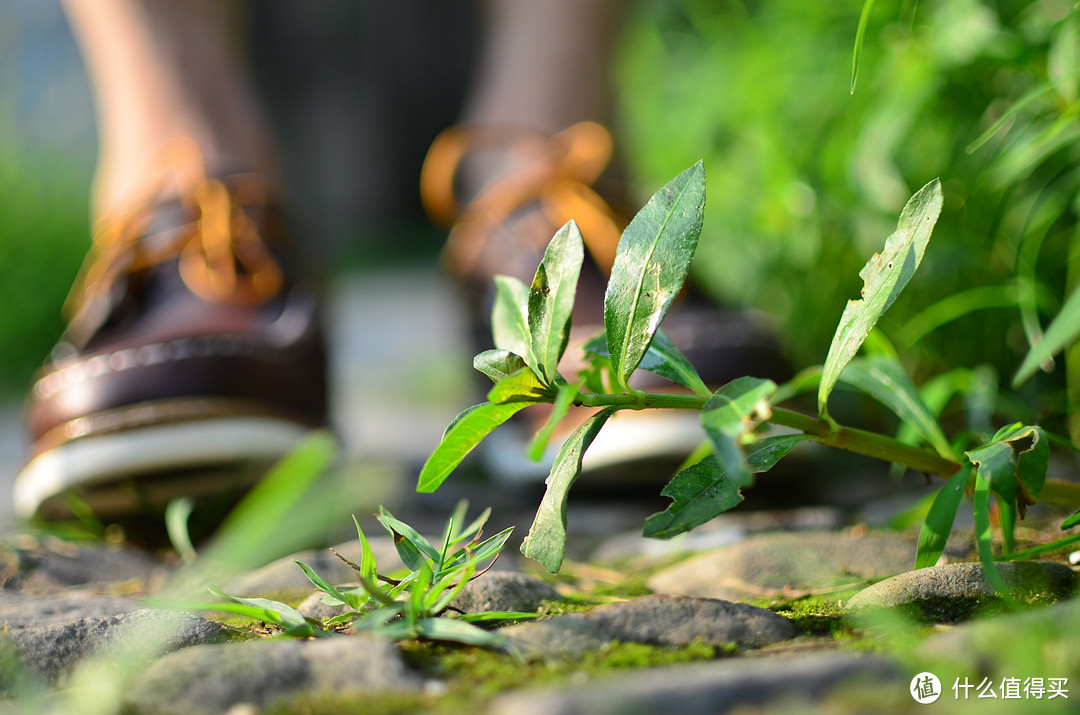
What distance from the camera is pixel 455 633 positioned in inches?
15.5

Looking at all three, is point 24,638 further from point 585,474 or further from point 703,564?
point 585,474

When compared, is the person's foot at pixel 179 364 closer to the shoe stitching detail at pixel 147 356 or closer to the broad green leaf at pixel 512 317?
the shoe stitching detail at pixel 147 356

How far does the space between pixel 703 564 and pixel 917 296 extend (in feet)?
2.01

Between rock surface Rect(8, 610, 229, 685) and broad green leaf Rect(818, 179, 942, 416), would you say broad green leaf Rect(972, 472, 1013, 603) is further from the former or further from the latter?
rock surface Rect(8, 610, 229, 685)

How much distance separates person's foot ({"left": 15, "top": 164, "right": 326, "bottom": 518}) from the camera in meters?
0.90

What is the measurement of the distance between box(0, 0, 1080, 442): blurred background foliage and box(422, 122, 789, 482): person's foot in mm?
141

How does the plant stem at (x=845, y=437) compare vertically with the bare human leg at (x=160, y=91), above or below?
below

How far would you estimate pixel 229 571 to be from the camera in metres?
0.64

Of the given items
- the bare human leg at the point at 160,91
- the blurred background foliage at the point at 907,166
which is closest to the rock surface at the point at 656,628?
the blurred background foliage at the point at 907,166

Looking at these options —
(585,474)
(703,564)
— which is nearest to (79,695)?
(703,564)

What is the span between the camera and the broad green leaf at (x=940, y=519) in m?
0.46

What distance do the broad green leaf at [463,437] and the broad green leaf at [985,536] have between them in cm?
25

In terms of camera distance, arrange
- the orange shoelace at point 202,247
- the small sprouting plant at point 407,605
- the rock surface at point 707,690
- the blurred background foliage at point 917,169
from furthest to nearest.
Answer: the orange shoelace at point 202,247 → the blurred background foliage at point 917,169 → the small sprouting plant at point 407,605 → the rock surface at point 707,690

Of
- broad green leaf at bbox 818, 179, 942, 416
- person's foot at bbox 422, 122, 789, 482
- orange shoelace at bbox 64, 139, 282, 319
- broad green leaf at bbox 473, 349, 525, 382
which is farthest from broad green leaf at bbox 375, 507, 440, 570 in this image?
orange shoelace at bbox 64, 139, 282, 319
